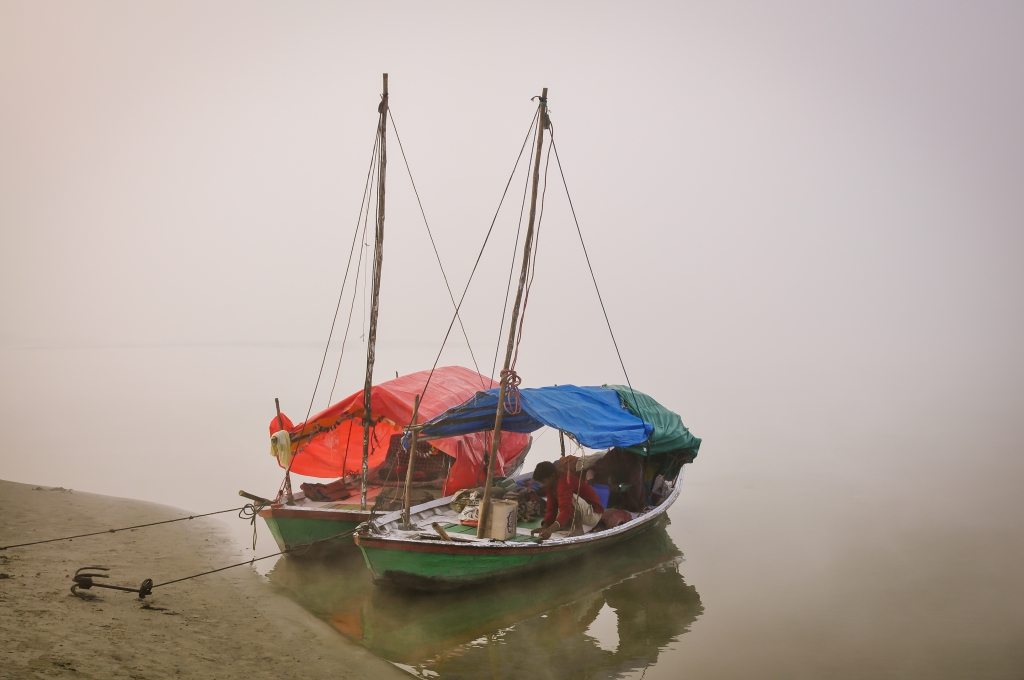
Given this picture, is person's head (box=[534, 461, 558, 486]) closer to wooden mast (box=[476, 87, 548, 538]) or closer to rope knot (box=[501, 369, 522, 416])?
wooden mast (box=[476, 87, 548, 538])

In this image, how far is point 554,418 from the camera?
11.5 m

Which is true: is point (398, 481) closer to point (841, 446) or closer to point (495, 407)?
point (495, 407)

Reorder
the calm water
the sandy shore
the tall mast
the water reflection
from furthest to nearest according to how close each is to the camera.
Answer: the tall mast < the calm water < the water reflection < the sandy shore

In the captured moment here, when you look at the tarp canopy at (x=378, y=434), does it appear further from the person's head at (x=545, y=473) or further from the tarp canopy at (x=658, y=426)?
the tarp canopy at (x=658, y=426)

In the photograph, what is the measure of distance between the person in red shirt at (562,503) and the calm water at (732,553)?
65cm

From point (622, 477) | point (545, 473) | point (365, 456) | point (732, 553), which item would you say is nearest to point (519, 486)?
point (622, 477)

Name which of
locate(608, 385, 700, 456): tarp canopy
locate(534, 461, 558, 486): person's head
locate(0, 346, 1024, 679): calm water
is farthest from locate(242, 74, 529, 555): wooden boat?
locate(608, 385, 700, 456): tarp canopy

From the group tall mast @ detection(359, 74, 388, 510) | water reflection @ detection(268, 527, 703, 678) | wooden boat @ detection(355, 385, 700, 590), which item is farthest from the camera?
tall mast @ detection(359, 74, 388, 510)

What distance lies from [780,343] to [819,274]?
6505 cm

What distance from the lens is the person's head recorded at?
11.2m

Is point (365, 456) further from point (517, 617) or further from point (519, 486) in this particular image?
point (517, 617)

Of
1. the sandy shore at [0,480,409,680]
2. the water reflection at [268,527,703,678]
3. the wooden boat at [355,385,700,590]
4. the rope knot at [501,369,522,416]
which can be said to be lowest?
the water reflection at [268,527,703,678]

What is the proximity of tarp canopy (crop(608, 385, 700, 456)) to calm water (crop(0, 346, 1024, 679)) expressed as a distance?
5.48 feet

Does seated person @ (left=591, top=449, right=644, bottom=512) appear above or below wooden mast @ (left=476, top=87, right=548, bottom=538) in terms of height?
below
